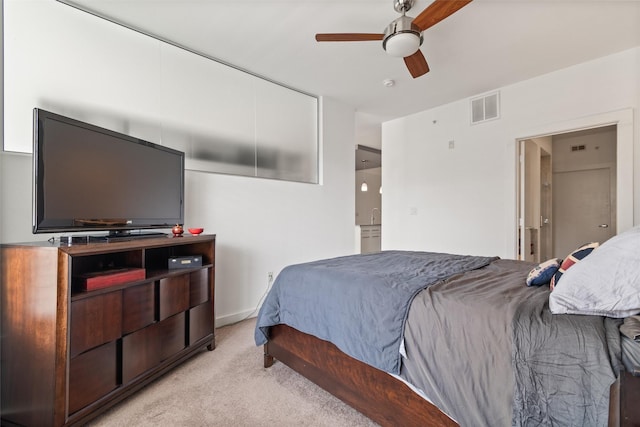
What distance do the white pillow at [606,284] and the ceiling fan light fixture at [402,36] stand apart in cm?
169

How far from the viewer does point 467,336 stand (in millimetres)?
1134

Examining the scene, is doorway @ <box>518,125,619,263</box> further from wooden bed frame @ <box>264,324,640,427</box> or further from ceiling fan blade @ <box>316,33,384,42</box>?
wooden bed frame @ <box>264,324,640,427</box>

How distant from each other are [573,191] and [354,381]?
18.7ft

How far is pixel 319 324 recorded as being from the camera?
5.46 ft

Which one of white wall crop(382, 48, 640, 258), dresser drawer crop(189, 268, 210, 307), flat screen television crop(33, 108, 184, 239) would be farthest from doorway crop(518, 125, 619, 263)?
flat screen television crop(33, 108, 184, 239)

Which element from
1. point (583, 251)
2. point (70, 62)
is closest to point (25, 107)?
point (70, 62)

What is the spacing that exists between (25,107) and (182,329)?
1.83 m

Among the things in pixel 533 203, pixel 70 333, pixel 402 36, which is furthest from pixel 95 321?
pixel 533 203

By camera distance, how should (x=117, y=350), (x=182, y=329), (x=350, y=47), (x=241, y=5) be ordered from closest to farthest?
(x=117, y=350), (x=182, y=329), (x=241, y=5), (x=350, y=47)

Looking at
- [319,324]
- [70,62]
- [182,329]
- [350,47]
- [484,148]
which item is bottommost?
[182,329]

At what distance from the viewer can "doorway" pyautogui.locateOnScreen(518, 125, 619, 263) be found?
4562 millimetres

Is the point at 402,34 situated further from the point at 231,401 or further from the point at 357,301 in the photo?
the point at 231,401

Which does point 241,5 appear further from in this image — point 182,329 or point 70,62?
point 182,329

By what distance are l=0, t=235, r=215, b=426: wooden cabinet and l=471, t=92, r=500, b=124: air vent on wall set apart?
3996 millimetres
